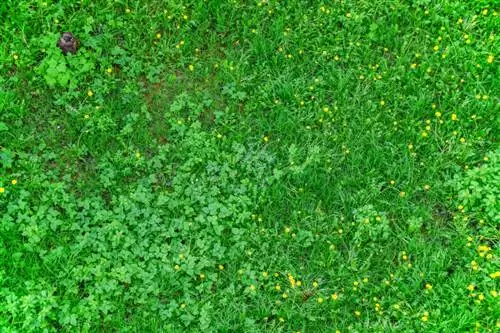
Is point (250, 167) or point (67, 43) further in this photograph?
point (67, 43)

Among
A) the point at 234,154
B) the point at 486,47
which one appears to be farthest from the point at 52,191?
the point at 486,47

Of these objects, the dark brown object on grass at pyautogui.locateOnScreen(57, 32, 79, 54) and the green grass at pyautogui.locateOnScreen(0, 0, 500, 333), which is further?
the dark brown object on grass at pyautogui.locateOnScreen(57, 32, 79, 54)

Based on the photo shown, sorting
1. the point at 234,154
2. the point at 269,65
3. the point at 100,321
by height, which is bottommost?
the point at 100,321

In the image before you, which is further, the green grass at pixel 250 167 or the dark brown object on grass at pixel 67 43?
the dark brown object on grass at pixel 67 43

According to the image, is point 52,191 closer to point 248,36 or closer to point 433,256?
point 248,36
